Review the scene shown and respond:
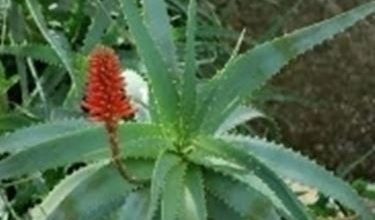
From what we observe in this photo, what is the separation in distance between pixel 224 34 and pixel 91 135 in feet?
2.52

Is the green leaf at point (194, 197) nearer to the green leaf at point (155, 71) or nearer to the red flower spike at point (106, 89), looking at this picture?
the green leaf at point (155, 71)

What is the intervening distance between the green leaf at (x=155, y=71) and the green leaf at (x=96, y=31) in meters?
0.42

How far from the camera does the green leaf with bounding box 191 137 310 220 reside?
1.65m

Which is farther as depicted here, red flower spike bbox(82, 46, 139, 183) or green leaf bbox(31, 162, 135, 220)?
green leaf bbox(31, 162, 135, 220)

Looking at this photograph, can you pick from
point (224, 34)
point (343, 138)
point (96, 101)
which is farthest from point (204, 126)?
point (343, 138)

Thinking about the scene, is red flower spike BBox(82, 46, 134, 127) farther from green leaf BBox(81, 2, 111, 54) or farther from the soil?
the soil

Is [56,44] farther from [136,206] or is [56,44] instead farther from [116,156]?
[116,156]

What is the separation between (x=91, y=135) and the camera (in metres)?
1.72

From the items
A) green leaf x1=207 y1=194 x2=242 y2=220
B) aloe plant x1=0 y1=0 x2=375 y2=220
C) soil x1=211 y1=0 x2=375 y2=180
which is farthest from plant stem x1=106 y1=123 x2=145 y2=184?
soil x1=211 y1=0 x2=375 y2=180

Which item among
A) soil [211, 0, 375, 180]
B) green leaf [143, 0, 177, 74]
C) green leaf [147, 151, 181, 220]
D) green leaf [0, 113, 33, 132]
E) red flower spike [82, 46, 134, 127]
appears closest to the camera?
red flower spike [82, 46, 134, 127]

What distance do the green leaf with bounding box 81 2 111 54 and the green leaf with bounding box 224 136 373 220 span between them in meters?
0.48

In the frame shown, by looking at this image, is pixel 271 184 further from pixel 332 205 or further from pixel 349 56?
pixel 349 56

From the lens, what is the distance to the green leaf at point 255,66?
178cm

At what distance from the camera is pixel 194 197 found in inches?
68.0
